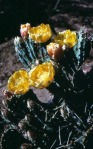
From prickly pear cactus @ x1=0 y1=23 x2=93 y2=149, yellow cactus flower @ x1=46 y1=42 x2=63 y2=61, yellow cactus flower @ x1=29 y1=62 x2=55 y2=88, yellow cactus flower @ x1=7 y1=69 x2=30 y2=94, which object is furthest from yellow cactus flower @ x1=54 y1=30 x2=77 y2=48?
yellow cactus flower @ x1=7 y1=69 x2=30 y2=94

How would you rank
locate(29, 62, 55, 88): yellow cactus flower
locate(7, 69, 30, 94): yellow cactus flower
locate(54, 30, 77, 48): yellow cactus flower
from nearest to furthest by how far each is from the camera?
1. locate(29, 62, 55, 88): yellow cactus flower
2. locate(7, 69, 30, 94): yellow cactus flower
3. locate(54, 30, 77, 48): yellow cactus flower

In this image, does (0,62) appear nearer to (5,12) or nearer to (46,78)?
(5,12)

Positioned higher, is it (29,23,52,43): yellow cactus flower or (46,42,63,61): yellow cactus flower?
(29,23,52,43): yellow cactus flower

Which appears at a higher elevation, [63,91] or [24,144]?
[63,91]

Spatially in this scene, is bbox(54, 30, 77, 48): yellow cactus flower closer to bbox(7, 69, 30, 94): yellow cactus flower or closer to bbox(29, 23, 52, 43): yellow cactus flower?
bbox(29, 23, 52, 43): yellow cactus flower

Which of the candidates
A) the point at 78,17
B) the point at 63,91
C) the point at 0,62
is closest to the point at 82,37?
the point at 63,91

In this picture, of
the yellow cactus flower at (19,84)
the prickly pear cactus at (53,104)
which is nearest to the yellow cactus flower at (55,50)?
the prickly pear cactus at (53,104)

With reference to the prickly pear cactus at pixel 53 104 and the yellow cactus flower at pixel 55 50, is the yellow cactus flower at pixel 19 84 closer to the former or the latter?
the prickly pear cactus at pixel 53 104
